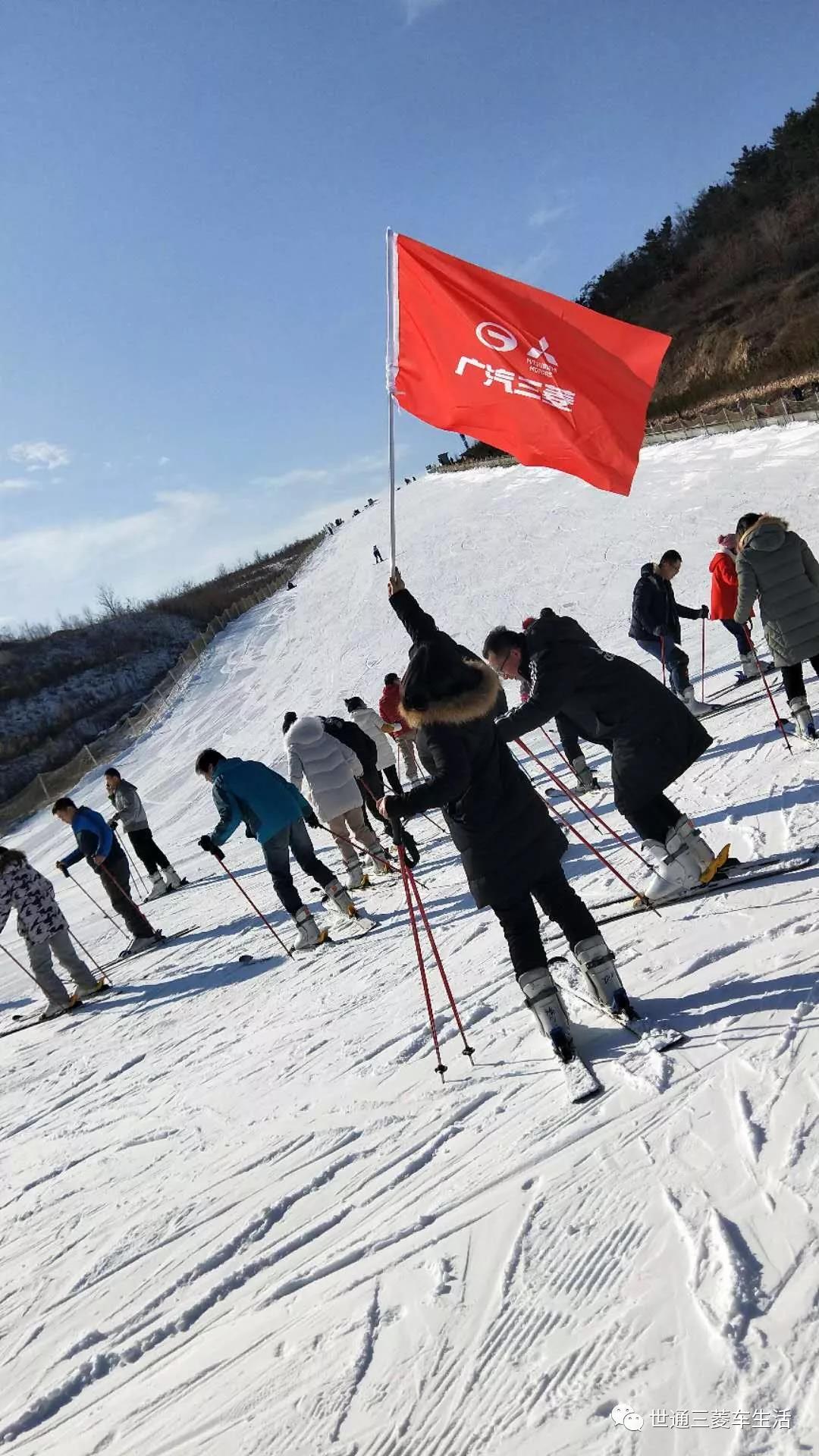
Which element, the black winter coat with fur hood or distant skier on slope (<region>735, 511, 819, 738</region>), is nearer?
the black winter coat with fur hood

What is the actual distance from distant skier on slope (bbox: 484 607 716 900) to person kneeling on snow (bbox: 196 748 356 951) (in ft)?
10.7

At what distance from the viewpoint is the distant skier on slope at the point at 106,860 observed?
10.3 m

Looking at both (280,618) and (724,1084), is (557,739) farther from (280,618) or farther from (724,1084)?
(280,618)

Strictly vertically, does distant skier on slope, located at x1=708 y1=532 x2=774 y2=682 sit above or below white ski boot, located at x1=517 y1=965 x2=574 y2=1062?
above

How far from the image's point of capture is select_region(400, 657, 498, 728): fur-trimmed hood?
12.3ft

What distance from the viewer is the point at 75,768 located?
109 feet

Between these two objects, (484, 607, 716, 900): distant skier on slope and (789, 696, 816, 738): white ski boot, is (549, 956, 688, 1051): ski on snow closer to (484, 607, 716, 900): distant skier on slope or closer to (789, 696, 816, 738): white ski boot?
(484, 607, 716, 900): distant skier on slope

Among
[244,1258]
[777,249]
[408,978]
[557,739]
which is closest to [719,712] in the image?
[557,739]

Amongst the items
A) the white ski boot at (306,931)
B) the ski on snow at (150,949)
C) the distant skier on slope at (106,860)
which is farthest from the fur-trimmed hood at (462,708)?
the ski on snow at (150,949)

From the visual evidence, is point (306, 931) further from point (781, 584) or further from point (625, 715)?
point (781, 584)

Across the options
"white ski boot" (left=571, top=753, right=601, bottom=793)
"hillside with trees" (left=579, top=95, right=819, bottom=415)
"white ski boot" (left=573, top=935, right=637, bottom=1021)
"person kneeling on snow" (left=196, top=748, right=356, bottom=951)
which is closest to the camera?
"white ski boot" (left=573, top=935, right=637, bottom=1021)

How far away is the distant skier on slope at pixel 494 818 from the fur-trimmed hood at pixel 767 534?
3.66m

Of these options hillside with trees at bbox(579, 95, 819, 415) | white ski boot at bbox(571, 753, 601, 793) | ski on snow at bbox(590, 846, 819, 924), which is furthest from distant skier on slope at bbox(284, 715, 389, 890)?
hillside with trees at bbox(579, 95, 819, 415)

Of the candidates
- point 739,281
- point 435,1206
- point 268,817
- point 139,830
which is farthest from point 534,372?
point 739,281
